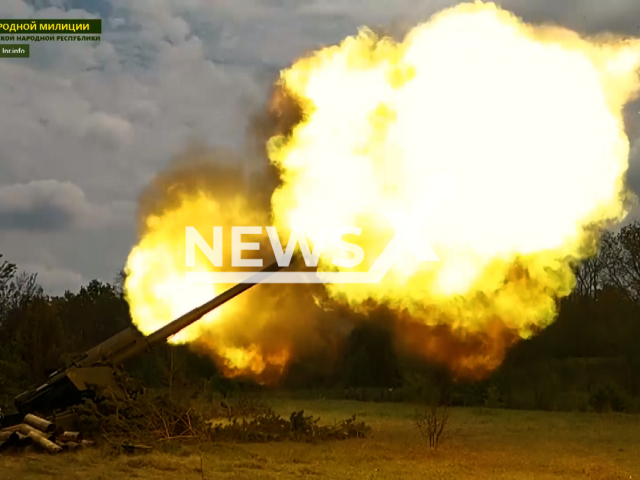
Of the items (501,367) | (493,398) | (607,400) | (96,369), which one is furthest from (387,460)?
(501,367)

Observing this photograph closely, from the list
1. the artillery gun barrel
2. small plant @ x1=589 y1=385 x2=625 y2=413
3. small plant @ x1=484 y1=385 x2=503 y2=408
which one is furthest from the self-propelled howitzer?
small plant @ x1=484 y1=385 x2=503 y2=408

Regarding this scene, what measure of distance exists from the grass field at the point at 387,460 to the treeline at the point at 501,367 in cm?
834

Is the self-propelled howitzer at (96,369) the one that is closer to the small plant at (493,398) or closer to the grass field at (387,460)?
the grass field at (387,460)

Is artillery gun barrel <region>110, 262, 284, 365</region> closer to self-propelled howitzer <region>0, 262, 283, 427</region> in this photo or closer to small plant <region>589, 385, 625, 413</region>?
self-propelled howitzer <region>0, 262, 283, 427</region>

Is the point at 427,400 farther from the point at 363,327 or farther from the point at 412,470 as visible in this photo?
the point at 412,470

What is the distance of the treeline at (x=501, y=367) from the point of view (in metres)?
26.7

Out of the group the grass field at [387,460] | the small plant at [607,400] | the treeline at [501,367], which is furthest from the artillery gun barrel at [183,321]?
the small plant at [607,400]

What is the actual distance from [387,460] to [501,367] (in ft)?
64.3

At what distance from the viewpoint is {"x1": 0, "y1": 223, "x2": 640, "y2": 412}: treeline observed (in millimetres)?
26734

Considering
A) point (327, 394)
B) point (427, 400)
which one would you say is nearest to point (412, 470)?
point (427, 400)

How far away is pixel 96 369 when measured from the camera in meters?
16.1

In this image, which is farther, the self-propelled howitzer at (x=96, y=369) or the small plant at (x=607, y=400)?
the small plant at (x=607, y=400)

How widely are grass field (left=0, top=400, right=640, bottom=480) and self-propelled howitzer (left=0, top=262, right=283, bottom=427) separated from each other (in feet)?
6.74

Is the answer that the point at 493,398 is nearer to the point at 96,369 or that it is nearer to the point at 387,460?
the point at 387,460
